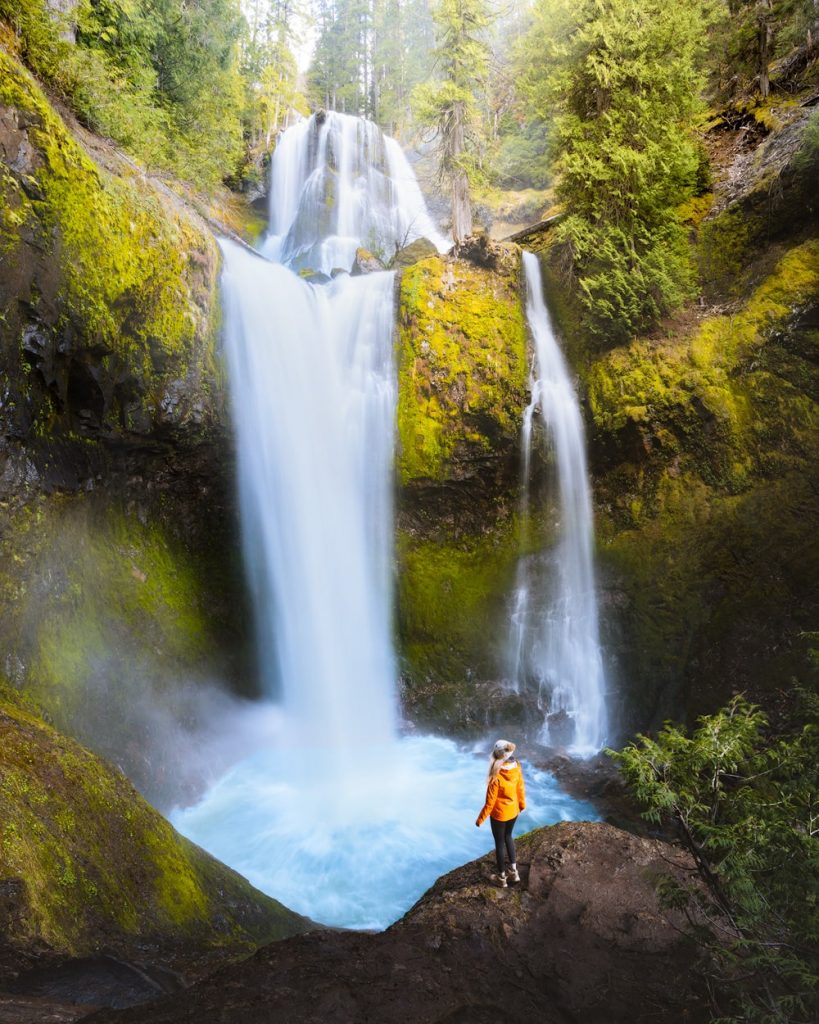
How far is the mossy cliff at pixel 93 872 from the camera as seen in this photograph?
3.55 meters

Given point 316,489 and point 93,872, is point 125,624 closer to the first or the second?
point 316,489

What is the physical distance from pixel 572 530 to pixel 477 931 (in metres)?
7.82

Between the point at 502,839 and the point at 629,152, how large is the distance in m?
11.5

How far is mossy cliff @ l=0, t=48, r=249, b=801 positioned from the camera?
6.68 metres

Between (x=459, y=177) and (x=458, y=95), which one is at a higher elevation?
(x=458, y=95)

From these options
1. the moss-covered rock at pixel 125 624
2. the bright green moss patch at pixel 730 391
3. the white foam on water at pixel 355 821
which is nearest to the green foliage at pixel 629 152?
the bright green moss patch at pixel 730 391

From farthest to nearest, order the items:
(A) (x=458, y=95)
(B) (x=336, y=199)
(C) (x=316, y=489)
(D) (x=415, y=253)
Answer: (B) (x=336, y=199) < (D) (x=415, y=253) < (A) (x=458, y=95) < (C) (x=316, y=489)

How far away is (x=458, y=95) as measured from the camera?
14883 millimetres

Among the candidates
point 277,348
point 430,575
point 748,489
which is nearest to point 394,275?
point 277,348

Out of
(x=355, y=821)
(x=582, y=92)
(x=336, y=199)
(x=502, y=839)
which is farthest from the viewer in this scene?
(x=336, y=199)

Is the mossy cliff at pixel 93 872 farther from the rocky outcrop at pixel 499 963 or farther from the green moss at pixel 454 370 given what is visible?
the green moss at pixel 454 370

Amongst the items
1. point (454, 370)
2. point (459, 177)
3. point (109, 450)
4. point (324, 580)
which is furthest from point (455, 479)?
point (459, 177)

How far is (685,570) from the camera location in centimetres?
986

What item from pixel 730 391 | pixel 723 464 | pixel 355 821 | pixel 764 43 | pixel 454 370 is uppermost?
pixel 764 43
